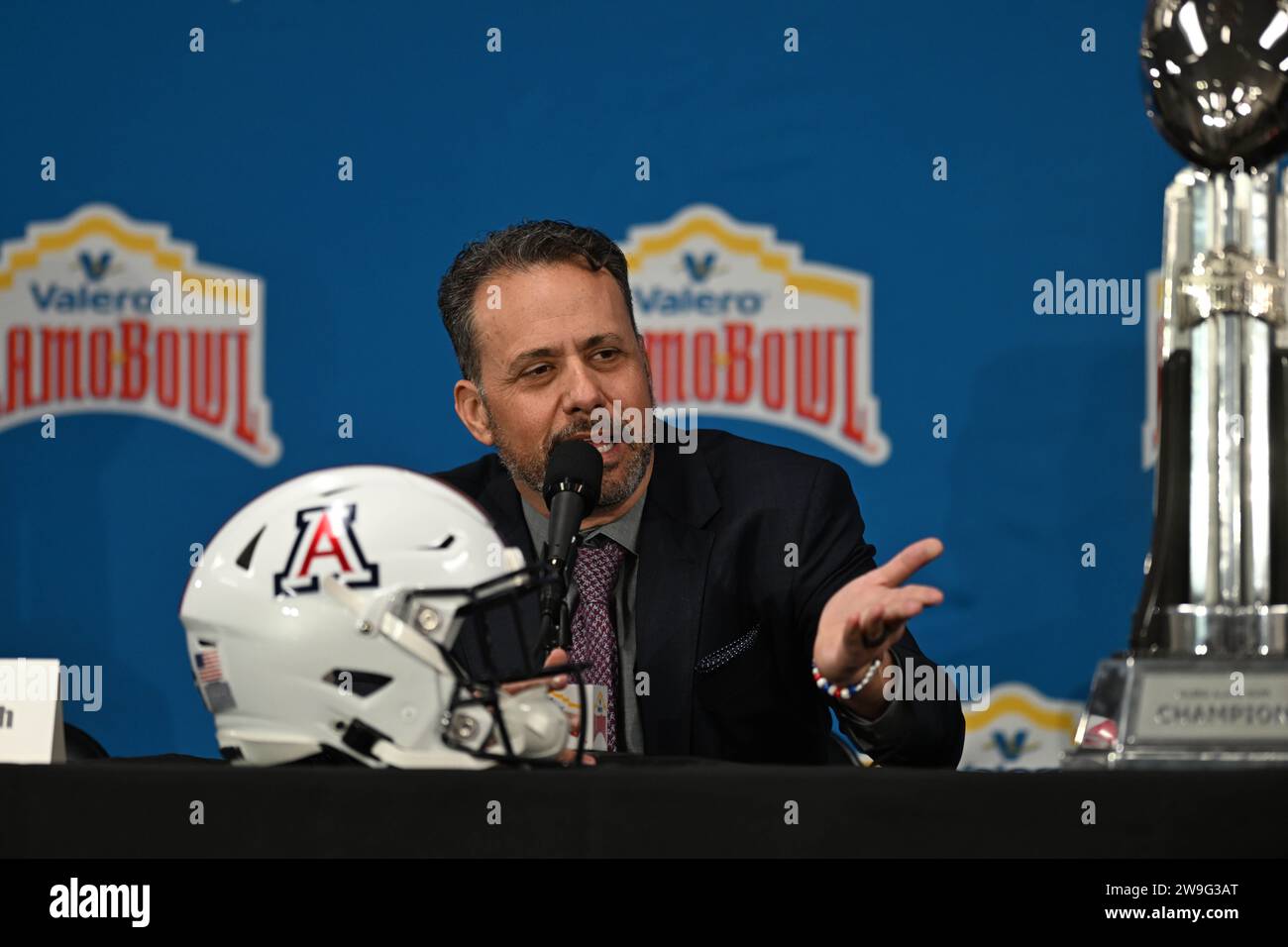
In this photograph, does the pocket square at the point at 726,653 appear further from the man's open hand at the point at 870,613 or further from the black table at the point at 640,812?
the black table at the point at 640,812

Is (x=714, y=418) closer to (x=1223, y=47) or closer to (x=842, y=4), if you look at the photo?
(x=842, y=4)

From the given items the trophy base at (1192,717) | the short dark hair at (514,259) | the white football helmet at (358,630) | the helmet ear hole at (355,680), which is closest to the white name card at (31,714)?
the white football helmet at (358,630)

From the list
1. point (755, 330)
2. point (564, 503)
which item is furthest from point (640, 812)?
point (755, 330)

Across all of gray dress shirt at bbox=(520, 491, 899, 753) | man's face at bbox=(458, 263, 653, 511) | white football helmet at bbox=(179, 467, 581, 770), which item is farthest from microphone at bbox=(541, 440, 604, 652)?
man's face at bbox=(458, 263, 653, 511)

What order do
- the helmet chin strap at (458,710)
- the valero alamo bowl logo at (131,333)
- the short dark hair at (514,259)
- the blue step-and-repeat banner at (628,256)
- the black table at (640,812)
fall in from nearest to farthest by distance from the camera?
the black table at (640,812) → the helmet chin strap at (458,710) → the short dark hair at (514,259) → the blue step-and-repeat banner at (628,256) → the valero alamo bowl logo at (131,333)

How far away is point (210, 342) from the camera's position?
272cm

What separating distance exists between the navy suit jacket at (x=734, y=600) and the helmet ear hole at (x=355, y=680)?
1.99 ft

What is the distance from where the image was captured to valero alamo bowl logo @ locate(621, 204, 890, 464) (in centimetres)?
261

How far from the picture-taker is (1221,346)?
129 centimetres

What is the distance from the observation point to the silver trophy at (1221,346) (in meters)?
1.26

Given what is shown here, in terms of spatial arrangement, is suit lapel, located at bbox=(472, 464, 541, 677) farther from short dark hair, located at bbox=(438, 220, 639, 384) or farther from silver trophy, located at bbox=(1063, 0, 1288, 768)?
silver trophy, located at bbox=(1063, 0, 1288, 768)

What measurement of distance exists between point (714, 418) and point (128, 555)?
1.06m

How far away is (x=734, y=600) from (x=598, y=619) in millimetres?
186

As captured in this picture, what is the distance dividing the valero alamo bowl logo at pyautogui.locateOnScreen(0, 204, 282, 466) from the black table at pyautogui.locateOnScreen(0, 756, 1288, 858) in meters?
1.68
